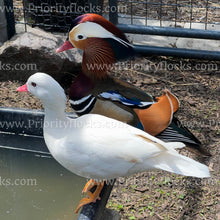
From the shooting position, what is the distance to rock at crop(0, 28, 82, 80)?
362cm

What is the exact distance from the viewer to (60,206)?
7.86 feet

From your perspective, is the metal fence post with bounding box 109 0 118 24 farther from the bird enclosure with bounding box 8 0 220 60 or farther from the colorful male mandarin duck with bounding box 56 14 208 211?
the colorful male mandarin duck with bounding box 56 14 208 211

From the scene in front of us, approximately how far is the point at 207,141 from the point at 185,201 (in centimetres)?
66

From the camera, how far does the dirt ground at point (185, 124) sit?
2.49 metres

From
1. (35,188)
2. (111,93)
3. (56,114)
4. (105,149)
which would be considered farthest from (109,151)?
(35,188)

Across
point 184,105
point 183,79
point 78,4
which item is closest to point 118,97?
point 184,105

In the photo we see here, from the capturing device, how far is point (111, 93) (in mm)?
2518

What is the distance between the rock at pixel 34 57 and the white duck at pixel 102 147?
161 cm

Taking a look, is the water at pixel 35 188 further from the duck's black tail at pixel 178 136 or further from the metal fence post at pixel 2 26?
the metal fence post at pixel 2 26

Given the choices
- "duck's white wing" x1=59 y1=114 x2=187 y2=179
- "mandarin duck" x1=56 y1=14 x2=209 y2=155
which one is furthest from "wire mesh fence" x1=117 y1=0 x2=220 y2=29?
"duck's white wing" x1=59 y1=114 x2=187 y2=179

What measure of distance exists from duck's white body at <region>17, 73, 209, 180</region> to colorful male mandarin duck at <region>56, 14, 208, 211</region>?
0.43 m

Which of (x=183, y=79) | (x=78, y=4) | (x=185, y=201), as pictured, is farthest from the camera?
(x=78, y=4)

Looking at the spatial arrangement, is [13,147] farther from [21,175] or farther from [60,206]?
Result: [60,206]

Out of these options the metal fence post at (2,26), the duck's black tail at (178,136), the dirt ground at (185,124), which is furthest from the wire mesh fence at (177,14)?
the duck's black tail at (178,136)
